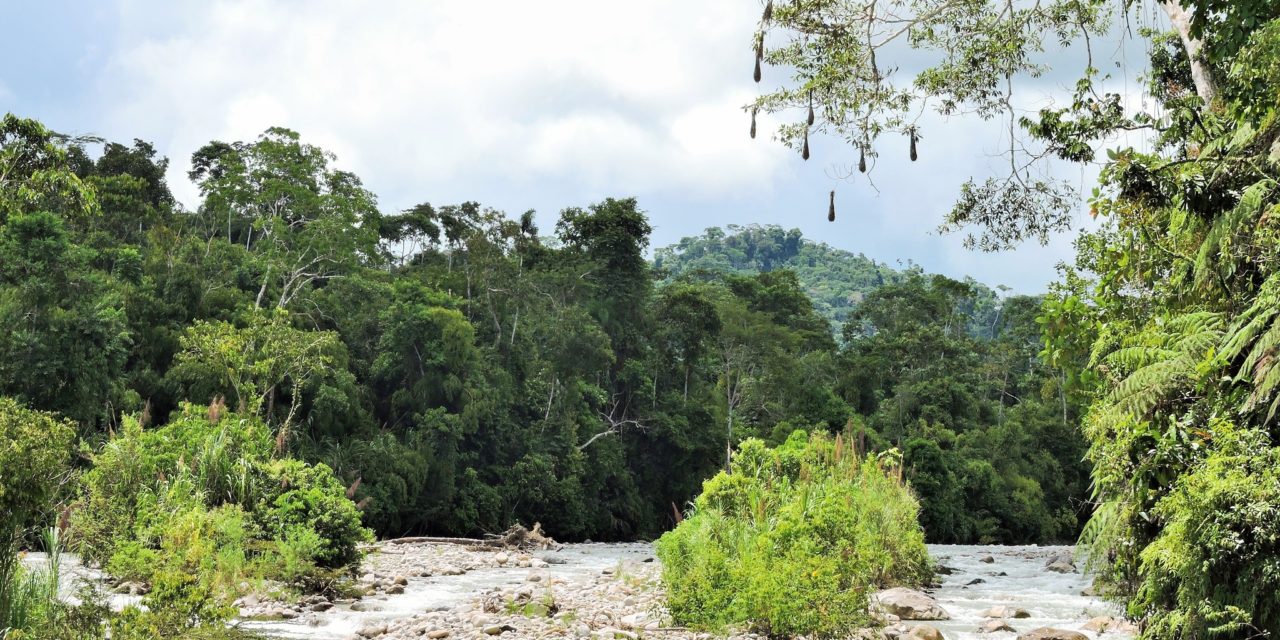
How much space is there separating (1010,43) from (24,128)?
12.5 meters

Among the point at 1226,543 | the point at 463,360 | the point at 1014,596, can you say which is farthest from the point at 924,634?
the point at 463,360

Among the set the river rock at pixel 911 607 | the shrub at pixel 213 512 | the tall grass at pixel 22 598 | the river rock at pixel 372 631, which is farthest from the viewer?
the shrub at pixel 213 512

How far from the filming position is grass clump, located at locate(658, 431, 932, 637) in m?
7.20

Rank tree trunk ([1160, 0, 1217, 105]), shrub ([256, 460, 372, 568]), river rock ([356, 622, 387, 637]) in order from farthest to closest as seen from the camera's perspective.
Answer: shrub ([256, 460, 372, 568]), river rock ([356, 622, 387, 637]), tree trunk ([1160, 0, 1217, 105])

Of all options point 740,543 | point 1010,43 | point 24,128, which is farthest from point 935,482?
point 24,128

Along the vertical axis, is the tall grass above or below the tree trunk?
below

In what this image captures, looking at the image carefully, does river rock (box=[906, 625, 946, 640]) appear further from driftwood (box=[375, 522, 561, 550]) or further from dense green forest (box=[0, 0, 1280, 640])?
driftwood (box=[375, 522, 561, 550])

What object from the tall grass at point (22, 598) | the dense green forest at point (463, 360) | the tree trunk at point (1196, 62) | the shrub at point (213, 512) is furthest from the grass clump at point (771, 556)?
the dense green forest at point (463, 360)

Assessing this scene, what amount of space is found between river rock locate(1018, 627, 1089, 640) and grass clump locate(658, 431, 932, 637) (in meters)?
1.33

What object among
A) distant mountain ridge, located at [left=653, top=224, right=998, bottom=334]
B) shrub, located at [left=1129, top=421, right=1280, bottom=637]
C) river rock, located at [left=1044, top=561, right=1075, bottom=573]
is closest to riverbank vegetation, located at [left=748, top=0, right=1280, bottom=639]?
shrub, located at [left=1129, top=421, right=1280, bottom=637]

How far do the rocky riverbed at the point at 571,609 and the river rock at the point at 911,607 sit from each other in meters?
0.01

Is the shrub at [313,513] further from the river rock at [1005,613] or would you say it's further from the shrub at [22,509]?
Result: the river rock at [1005,613]

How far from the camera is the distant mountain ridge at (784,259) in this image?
80.5 m

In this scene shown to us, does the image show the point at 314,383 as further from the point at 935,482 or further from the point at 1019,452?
the point at 1019,452
